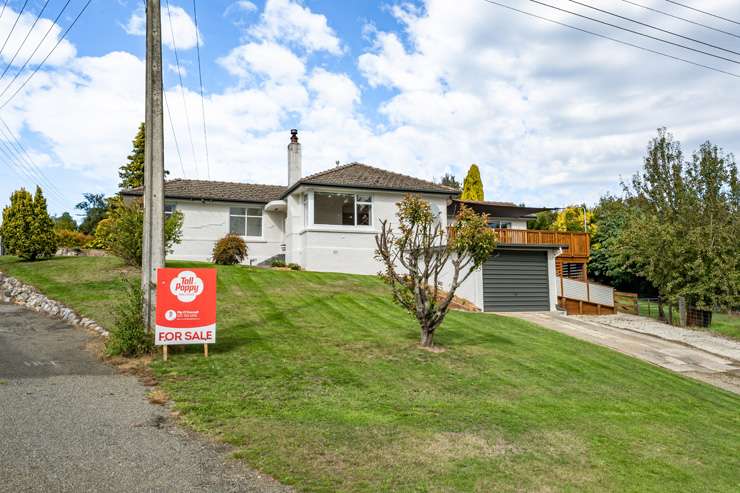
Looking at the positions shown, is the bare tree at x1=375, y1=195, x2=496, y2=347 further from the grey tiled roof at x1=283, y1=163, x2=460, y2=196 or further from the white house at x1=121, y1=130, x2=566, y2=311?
the grey tiled roof at x1=283, y1=163, x2=460, y2=196

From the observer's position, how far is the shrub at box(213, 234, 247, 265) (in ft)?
77.4

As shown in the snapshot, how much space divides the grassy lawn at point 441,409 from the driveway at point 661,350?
1430 mm

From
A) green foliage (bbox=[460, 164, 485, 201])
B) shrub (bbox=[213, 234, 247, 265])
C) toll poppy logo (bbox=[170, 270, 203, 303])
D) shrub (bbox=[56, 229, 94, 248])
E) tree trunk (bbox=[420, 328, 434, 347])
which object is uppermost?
green foliage (bbox=[460, 164, 485, 201])

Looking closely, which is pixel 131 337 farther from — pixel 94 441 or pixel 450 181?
pixel 450 181

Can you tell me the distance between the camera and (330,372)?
884cm

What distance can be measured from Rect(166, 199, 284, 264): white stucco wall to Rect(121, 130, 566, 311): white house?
0.16 feet

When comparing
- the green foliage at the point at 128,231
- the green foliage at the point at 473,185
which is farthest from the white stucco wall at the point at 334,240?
the green foliage at the point at 473,185

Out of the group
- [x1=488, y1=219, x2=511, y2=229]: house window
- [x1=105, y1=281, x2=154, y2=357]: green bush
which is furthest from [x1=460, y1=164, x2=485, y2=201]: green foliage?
[x1=105, y1=281, x2=154, y2=357]: green bush

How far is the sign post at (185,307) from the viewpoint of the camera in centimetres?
911

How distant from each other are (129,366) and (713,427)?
10.1m

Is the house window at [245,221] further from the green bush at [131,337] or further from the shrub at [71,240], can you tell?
the green bush at [131,337]

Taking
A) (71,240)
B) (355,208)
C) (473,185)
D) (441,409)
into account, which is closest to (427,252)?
(441,409)

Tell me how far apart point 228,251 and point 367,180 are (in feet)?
25.4

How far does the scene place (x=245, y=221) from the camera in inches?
1085
